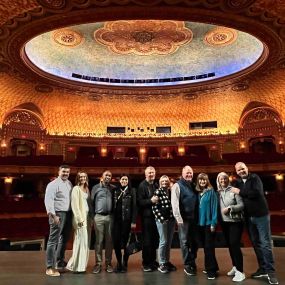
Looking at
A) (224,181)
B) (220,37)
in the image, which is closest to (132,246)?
(224,181)

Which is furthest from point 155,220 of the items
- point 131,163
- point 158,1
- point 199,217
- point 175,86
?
point 175,86

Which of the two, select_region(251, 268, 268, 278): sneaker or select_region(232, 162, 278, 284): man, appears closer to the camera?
select_region(232, 162, 278, 284): man

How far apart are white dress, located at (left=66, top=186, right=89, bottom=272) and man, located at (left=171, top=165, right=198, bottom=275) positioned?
56.9 inches

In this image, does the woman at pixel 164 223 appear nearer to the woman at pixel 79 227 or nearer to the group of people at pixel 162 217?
the group of people at pixel 162 217

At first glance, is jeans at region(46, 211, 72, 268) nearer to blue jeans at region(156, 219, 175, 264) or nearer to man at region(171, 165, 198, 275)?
blue jeans at region(156, 219, 175, 264)

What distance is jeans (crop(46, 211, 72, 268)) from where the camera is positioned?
462 cm

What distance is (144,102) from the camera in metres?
23.0

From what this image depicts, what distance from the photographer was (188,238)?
15.4 ft

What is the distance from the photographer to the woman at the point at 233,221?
14.0 feet

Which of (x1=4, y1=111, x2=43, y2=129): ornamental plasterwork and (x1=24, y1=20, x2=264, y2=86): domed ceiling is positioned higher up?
(x1=24, y1=20, x2=264, y2=86): domed ceiling

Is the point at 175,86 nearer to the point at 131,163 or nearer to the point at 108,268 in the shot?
the point at 131,163

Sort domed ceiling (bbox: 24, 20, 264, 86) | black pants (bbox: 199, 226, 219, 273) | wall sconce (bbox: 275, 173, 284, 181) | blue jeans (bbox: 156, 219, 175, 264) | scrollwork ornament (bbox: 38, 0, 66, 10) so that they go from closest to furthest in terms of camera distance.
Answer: black pants (bbox: 199, 226, 219, 273)
blue jeans (bbox: 156, 219, 175, 264)
scrollwork ornament (bbox: 38, 0, 66, 10)
domed ceiling (bbox: 24, 20, 264, 86)
wall sconce (bbox: 275, 173, 284, 181)

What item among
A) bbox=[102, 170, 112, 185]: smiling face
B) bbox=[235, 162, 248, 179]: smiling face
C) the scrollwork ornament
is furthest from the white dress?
the scrollwork ornament

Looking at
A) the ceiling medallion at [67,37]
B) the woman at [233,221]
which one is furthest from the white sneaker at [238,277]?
the ceiling medallion at [67,37]
